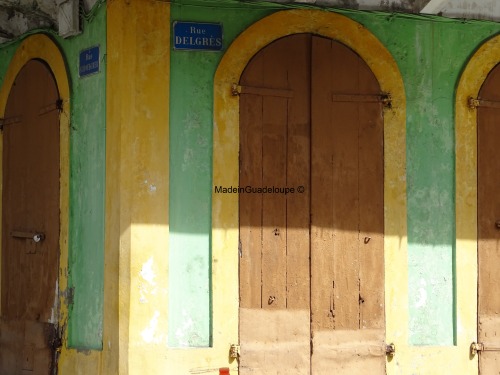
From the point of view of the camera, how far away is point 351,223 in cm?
856

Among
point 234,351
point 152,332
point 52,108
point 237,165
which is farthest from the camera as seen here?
point 52,108

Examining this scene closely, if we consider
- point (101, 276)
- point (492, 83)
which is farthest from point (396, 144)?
point (101, 276)

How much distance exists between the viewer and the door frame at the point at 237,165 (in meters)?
8.23

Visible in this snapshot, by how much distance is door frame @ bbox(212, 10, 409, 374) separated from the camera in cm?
823

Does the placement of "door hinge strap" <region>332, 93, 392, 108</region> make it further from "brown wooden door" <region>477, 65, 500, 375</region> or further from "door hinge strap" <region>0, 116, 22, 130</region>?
"door hinge strap" <region>0, 116, 22, 130</region>

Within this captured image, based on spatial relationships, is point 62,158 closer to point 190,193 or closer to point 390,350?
point 190,193

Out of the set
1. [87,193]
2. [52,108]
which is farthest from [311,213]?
[52,108]

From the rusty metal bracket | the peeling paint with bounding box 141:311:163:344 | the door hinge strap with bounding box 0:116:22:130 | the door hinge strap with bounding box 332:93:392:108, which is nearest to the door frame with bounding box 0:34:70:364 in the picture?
the door hinge strap with bounding box 0:116:22:130

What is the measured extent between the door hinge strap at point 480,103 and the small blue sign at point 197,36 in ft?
7.57

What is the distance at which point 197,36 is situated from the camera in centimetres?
827

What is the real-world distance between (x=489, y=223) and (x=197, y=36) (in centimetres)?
309

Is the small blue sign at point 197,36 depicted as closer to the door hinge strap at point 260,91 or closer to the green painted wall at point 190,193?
the green painted wall at point 190,193

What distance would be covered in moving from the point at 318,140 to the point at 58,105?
2.34 metres

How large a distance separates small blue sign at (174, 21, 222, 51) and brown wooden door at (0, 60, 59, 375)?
56.8 inches
